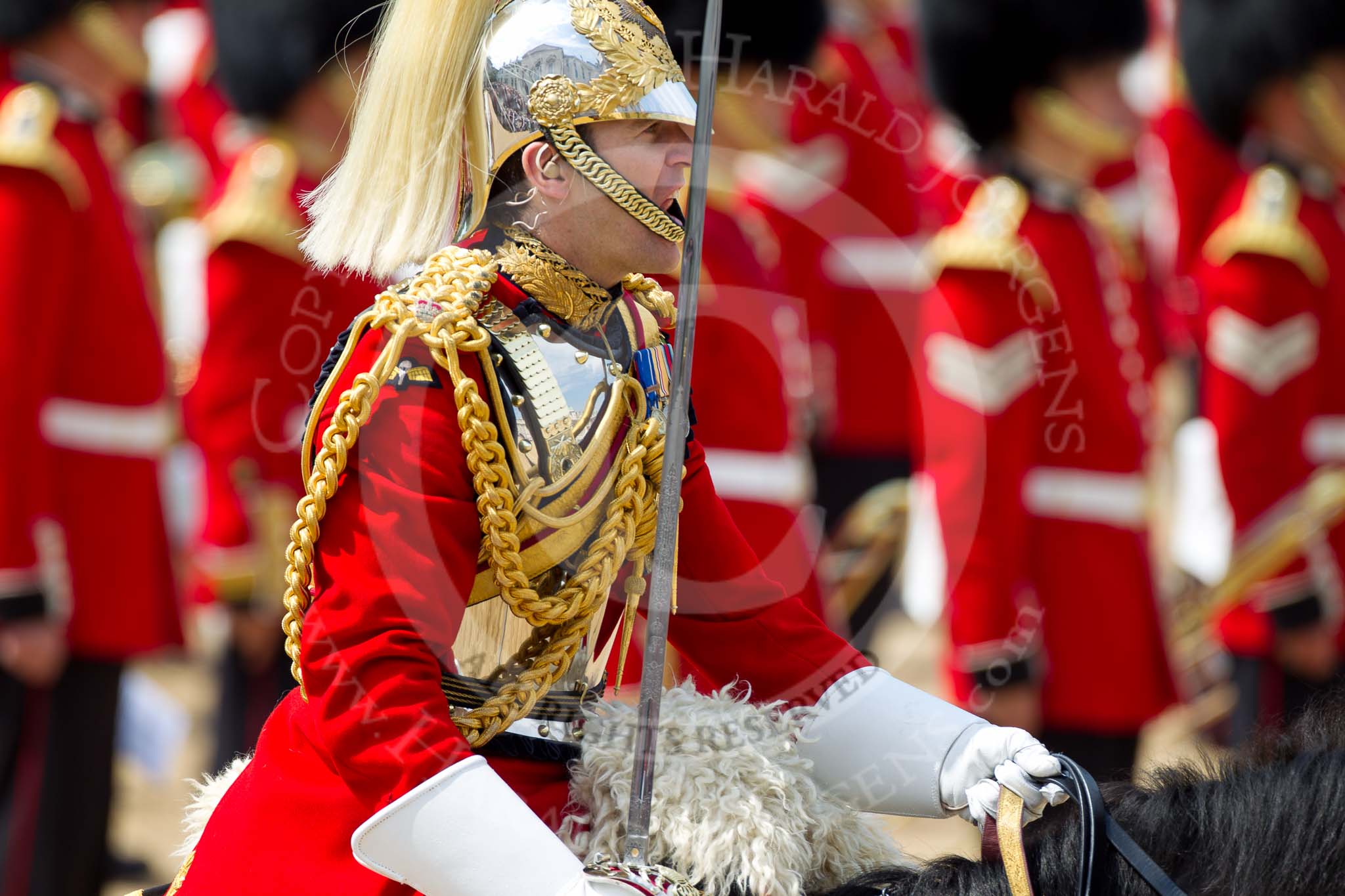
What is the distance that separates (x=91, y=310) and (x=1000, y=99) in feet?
7.63

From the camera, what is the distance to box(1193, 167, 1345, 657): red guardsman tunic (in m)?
4.39

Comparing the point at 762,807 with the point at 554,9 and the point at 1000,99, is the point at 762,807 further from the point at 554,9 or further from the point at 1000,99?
the point at 1000,99

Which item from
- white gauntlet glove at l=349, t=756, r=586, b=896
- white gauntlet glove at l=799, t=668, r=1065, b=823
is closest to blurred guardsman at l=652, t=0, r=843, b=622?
white gauntlet glove at l=799, t=668, r=1065, b=823

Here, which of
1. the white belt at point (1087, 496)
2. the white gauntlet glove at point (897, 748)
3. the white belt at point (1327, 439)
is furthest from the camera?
the white belt at point (1327, 439)

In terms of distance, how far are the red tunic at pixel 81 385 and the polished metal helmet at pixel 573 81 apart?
87.6 inches

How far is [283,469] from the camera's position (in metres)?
4.43

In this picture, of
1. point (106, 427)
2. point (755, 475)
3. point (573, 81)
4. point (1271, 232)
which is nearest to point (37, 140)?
point (106, 427)

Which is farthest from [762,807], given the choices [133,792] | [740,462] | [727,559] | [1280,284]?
[133,792]

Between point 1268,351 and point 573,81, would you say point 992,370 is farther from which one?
point 573,81

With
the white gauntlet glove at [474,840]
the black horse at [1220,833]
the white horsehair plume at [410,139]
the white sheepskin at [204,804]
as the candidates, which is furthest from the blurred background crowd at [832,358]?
the white gauntlet glove at [474,840]

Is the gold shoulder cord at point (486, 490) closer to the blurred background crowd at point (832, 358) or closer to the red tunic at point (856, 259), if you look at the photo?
the blurred background crowd at point (832, 358)

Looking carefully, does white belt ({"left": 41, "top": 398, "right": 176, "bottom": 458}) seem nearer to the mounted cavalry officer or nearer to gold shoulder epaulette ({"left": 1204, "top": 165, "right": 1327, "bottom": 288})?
the mounted cavalry officer

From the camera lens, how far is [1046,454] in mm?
4047

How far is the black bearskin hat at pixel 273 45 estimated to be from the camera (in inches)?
191
